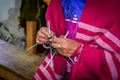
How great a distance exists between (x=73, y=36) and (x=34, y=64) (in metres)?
0.74

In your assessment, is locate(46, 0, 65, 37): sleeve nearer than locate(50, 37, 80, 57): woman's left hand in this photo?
No

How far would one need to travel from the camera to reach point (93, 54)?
4.13ft

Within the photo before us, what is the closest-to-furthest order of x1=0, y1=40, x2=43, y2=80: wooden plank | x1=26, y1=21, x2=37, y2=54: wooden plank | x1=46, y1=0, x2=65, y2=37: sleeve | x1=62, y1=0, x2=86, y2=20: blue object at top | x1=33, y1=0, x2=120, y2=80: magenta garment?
x1=33, y1=0, x2=120, y2=80: magenta garment → x1=62, y1=0, x2=86, y2=20: blue object at top → x1=46, y1=0, x2=65, y2=37: sleeve → x1=0, y1=40, x2=43, y2=80: wooden plank → x1=26, y1=21, x2=37, y2=54: wooden plank

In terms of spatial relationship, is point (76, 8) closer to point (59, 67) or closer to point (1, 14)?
point (59, 67)

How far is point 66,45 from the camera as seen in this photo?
123 centimetres

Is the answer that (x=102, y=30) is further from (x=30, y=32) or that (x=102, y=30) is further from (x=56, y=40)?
(x=30, y=32)

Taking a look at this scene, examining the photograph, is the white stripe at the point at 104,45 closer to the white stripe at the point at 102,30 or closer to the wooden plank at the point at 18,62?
the white stripe at the point at 102,30

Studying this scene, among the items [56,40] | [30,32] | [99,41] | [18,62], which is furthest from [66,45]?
[30,32]

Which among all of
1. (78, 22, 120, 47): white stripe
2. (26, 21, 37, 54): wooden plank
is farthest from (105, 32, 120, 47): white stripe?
(26, 21, 37, 54): wooden plank

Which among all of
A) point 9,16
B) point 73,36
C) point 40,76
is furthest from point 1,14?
point 73,36

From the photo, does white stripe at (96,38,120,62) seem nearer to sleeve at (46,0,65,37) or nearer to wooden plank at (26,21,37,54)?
sleeve at (46,0,65,37)

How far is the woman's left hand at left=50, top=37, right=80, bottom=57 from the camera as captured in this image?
1231 millimetres

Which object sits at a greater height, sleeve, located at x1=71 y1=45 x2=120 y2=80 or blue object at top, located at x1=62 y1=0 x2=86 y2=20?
blue object at top, located at x1=62 y1=0 x2=86 y2=20

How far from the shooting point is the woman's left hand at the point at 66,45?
123 cm
